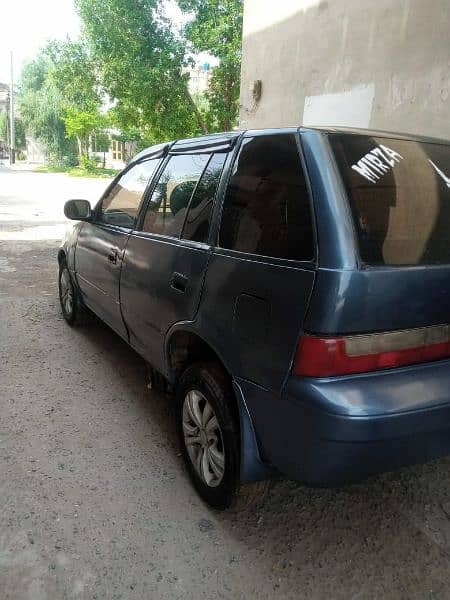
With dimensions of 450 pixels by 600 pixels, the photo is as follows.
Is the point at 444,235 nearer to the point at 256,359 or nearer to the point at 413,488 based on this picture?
the point at 256,359

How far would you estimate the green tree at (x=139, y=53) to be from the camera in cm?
1393

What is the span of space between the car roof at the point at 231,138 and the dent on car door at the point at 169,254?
5 cm

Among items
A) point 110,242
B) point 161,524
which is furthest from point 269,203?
point 110,242

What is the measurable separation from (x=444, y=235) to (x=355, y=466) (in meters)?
0.98

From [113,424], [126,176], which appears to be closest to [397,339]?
[113,424]

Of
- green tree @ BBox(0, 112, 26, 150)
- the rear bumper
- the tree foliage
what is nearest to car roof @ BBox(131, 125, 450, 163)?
the rear bumper

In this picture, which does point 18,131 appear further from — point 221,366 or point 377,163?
point 377,163

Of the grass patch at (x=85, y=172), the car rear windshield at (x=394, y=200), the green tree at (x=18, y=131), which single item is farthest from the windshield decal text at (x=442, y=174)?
the green tree at (x=18, y=131)

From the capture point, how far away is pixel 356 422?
5.39 feet

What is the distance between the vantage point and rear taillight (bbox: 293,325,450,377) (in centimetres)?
167

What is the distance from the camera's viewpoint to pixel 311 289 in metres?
1.67

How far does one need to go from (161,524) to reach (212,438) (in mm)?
458

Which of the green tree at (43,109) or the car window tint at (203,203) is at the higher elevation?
the green tree at (43,109)

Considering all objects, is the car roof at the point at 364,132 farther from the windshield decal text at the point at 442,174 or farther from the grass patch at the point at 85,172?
the grass patch at the point at 85,172
